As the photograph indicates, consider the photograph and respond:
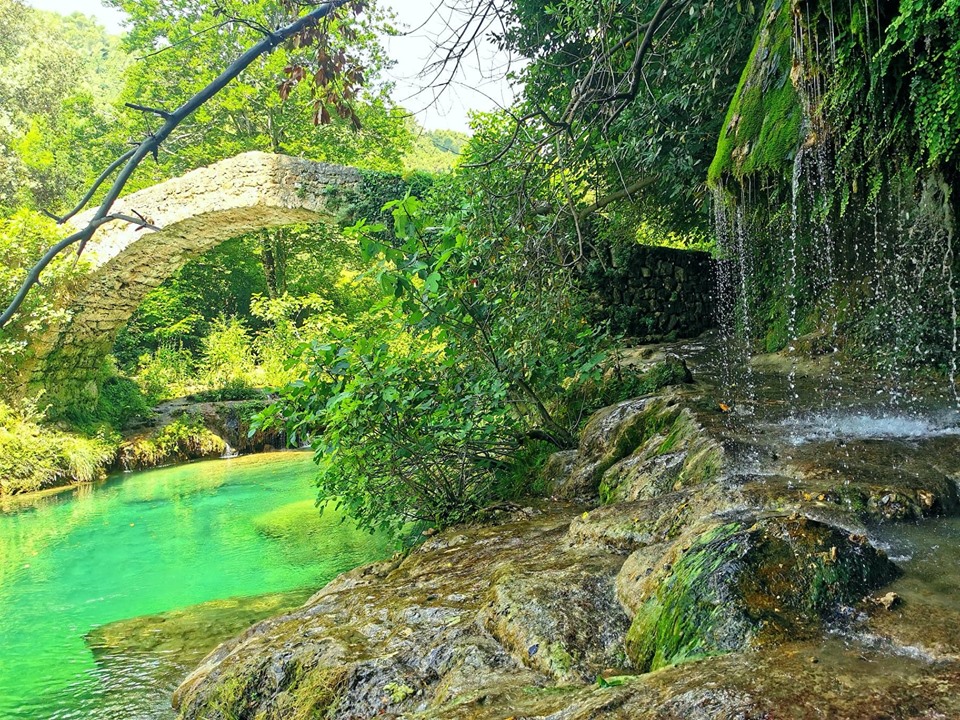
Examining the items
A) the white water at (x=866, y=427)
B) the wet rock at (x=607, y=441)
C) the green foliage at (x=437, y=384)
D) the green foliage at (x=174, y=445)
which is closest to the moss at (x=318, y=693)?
the green foliage at (x=437, y=384)

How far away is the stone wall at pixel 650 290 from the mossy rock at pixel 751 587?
6.61 meters

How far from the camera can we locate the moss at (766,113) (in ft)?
12.1

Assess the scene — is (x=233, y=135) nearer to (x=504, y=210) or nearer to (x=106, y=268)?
(x=106, y=268)

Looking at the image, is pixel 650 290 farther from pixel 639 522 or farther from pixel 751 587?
pixel 751 587

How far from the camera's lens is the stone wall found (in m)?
8.62

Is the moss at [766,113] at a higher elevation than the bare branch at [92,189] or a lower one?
higher

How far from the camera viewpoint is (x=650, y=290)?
873 centimetres

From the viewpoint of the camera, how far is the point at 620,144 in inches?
287

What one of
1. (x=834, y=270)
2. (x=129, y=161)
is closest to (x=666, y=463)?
(x=129, y=161)

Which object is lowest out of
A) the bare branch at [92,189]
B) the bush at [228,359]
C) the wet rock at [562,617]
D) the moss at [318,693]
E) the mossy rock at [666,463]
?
the moss at [318,693]

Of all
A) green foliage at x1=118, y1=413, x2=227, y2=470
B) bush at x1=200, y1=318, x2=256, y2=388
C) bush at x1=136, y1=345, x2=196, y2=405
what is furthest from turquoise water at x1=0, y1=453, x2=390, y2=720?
bush at x1=200, y1=318, x2=256, y2=388

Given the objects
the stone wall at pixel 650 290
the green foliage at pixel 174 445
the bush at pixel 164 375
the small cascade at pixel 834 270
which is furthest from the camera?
the bush at pixel 164 375

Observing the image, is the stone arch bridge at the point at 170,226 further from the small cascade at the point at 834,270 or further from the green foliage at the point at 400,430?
the green foliage at the point at 400,430

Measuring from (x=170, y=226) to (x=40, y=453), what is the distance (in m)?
4.24
